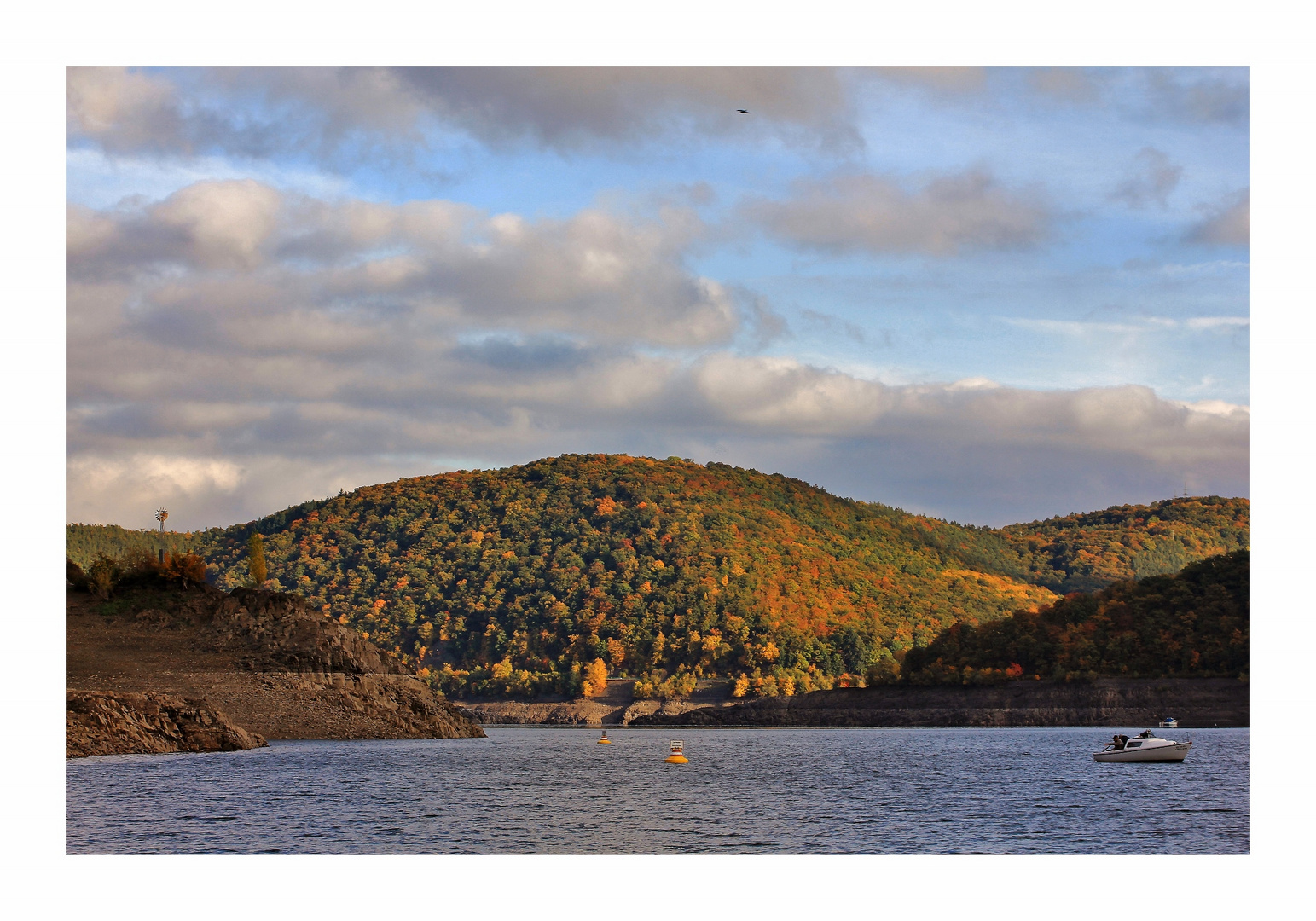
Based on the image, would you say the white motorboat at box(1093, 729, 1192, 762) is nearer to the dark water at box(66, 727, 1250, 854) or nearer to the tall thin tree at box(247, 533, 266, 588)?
the dark water at box(66, 727, 1250, 854)

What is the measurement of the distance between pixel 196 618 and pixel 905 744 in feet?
261

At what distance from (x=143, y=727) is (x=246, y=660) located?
17.2 meters

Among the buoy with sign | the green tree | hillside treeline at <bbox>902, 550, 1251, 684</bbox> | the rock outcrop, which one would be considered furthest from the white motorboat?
the green tree

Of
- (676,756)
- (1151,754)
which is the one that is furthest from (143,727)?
(1151,754)

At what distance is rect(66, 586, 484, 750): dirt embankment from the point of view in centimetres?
11281

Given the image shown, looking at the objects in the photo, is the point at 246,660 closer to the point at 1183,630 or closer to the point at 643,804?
the point at 643,804

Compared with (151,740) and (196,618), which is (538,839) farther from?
(196,618)

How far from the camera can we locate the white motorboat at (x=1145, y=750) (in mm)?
97000

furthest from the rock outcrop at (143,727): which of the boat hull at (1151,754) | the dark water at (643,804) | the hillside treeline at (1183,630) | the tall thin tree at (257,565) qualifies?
the hillside treeline at (1183,630)

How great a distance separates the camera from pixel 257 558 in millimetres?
143250

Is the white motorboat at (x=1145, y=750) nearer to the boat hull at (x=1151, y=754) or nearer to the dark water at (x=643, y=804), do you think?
the boat hull at (x=1151, y=754)

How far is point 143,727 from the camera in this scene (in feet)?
324

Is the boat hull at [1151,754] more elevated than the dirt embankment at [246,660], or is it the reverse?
the dirt embankment at [246,660]

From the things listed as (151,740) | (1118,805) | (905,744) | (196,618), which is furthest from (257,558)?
(1118,805)
